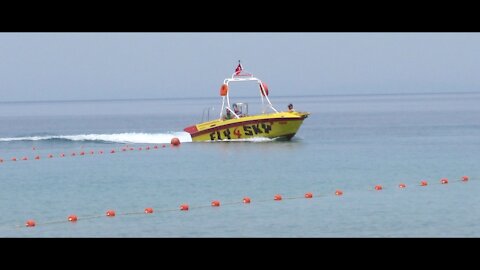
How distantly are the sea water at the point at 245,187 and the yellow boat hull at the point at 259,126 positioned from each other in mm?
672

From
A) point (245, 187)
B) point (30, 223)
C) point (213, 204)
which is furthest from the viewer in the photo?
point (245, 187)

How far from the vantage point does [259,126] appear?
2012 inches

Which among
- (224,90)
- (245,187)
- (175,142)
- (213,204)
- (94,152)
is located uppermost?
(224,90)

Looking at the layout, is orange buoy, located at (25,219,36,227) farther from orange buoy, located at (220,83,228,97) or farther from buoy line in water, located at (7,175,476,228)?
orange buoy, located at (220,83,228,97)

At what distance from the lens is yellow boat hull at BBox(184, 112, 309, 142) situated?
168 ft

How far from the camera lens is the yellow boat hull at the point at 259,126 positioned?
168ft

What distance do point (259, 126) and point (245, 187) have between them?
15932 millimetres

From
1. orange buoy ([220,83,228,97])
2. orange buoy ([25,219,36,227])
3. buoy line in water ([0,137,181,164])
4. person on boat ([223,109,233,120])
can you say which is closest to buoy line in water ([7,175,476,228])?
orange buoy ([25,219,36,227])

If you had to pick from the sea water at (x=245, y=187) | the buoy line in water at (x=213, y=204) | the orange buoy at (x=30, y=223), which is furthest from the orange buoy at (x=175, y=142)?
the orange buoy at (x=30, y=223)

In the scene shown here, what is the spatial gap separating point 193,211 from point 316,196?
531 centimetres

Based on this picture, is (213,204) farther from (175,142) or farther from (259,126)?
(175,142)

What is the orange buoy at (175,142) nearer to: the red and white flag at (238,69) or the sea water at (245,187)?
the sea water at (245,187)

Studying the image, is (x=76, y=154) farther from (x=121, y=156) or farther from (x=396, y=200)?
(x=396, y=200)

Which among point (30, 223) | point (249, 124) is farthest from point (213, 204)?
point (249, 124)
